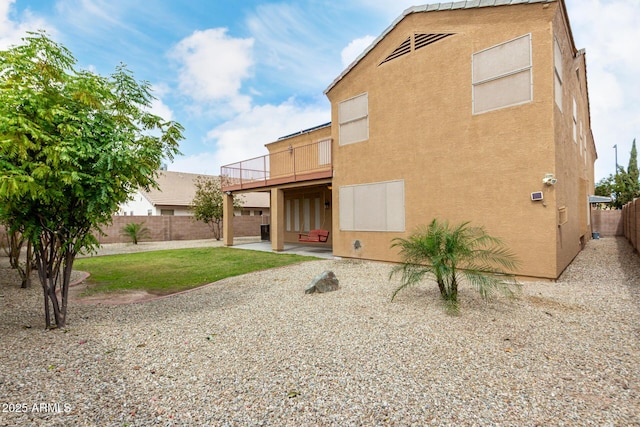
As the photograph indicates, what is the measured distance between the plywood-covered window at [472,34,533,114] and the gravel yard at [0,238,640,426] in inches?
182

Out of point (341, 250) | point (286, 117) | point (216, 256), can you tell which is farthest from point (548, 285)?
point (286, 117)

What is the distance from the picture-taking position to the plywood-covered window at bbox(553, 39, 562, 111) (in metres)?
A: 7.26

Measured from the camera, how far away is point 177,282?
8000mm

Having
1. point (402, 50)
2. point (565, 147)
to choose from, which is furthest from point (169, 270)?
point (565, 147)

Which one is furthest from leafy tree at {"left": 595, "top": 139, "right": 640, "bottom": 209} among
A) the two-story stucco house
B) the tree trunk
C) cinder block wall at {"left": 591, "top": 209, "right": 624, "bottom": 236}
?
the tree trunk

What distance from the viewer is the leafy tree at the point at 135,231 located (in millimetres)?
19406

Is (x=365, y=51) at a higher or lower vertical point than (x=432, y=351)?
higher

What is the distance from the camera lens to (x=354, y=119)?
1091 centimetres

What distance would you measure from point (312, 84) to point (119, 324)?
1546cm

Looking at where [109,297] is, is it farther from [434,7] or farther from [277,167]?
[277,167]

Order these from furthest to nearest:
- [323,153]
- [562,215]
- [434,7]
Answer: [323,153], [434,7], [562,215]

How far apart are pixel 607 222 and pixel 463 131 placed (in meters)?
17.4

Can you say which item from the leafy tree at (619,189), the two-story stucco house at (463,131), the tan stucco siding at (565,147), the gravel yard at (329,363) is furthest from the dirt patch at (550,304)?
the leafy tree at (619,189)

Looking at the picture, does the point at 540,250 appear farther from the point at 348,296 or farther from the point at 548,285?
the point at 348,296
